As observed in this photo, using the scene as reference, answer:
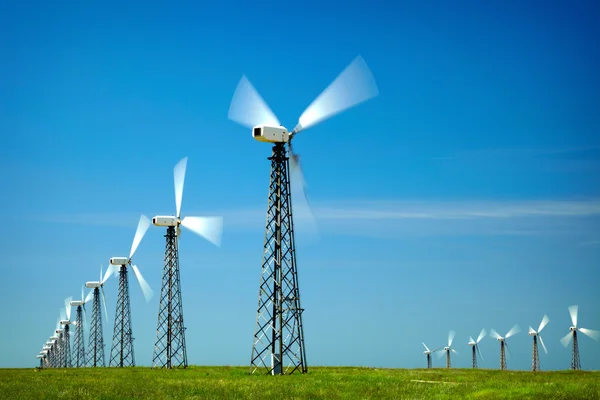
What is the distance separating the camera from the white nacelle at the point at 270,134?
178 ft

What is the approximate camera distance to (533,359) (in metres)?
135

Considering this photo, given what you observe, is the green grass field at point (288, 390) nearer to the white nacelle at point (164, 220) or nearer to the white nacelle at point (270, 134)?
the white nacelle at point (270, 134)

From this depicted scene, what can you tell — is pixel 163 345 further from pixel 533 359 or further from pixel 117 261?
pixel 533 359

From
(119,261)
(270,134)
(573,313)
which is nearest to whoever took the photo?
(270,134)

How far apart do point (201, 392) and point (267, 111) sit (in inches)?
956

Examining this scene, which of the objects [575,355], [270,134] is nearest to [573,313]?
[575,355]

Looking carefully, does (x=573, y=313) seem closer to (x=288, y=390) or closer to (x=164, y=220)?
(x=164, y=220)

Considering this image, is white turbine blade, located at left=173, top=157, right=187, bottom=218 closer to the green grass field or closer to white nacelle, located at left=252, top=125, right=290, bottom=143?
white nacelle, located at left=252, top=125, right=290, bottom=143

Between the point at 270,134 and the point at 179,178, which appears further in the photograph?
the point at 179,178

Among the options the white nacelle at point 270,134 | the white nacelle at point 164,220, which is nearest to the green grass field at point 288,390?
the white nacelle at point 270,134

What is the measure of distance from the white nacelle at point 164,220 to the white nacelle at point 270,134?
2715 centimetres

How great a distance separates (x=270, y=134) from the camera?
5462cm

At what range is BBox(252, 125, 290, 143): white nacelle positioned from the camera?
5434 cm

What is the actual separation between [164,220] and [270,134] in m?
28.1
